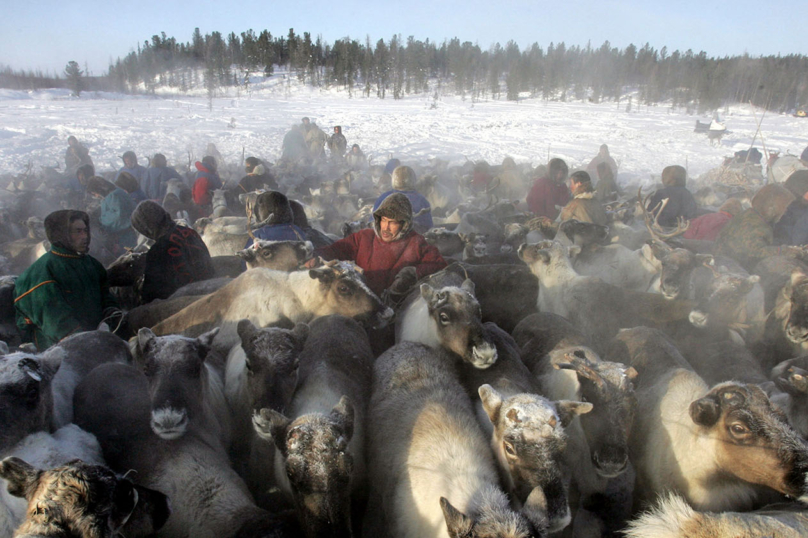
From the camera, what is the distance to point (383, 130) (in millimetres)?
34281

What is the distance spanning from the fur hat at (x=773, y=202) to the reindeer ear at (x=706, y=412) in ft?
21.8

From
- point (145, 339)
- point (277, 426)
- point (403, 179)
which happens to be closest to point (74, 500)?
point (277, 426)

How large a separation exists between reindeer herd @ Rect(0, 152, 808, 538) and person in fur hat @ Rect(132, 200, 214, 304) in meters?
0.73

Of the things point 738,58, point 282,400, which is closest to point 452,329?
point 282,400

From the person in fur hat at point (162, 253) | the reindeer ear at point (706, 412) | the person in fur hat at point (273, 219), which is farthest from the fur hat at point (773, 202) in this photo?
the person in fur hat at point (162, 253)

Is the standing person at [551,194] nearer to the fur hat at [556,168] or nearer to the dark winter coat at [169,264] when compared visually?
the fur hat at [556,168]

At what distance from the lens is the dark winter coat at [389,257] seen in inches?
229

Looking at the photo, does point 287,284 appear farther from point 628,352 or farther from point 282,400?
point 628,352

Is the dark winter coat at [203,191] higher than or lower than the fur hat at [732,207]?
lower

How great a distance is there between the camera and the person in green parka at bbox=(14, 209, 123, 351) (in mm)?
4562

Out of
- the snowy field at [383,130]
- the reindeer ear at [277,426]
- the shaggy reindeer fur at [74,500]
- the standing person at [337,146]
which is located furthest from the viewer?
the snowy field at [383,130]

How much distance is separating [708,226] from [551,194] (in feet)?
10.7

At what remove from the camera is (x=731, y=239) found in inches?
301

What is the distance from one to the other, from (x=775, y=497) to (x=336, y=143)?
22001mm
